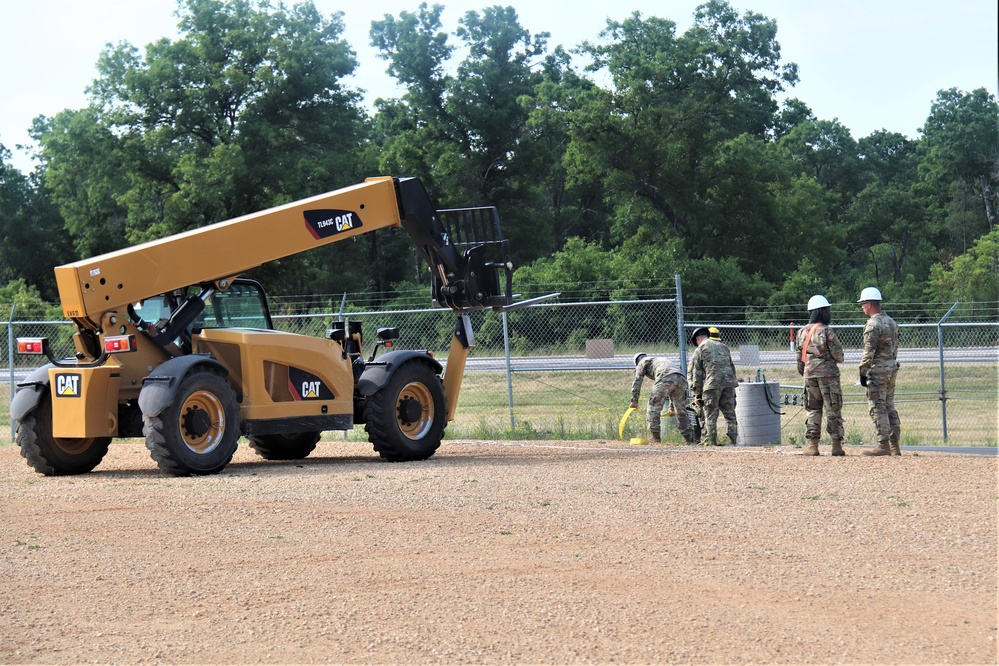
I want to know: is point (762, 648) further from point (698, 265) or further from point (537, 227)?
point (537, 227)

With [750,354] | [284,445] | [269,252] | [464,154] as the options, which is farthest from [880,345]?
[464,154]

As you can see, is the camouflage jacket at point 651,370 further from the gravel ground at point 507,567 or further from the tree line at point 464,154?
the tree line at point 464,154

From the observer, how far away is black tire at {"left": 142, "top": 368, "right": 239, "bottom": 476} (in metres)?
11.5

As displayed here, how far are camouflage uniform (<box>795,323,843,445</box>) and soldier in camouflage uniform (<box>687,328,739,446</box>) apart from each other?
2.18m

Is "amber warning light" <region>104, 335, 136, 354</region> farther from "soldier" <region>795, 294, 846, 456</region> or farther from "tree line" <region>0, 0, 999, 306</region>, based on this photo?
"tree line" <region>0, 0, 999, 306</region>

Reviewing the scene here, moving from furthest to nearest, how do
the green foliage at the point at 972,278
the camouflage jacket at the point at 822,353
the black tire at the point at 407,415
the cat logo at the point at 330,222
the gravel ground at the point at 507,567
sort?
1. the green foliage at the point at 972,278
2. the black tire at the point at 407,415
3. the camouflage jacket at the point at 822,353
4. the cat logo at the point at 330,222
5. the gravel ground at the point at 507,567

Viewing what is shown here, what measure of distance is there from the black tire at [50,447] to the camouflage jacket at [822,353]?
7.77 m

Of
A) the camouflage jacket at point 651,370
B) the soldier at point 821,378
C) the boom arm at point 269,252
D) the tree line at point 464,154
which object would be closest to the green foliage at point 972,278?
the tree line at point 464,154

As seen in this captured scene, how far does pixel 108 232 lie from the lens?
51969 mm

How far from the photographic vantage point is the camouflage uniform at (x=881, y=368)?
13.3 meters

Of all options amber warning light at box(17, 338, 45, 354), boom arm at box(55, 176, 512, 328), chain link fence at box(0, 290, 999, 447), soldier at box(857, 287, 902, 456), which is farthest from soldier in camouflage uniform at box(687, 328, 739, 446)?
amber warning light at box(17, 338, 45, 354)

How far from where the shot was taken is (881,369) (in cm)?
1329

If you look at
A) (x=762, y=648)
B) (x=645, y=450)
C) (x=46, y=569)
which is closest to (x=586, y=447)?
(x=645, y=450)

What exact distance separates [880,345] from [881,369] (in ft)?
0.89
